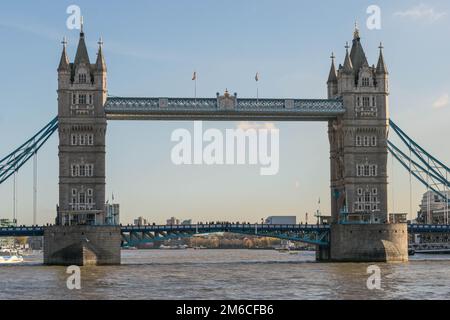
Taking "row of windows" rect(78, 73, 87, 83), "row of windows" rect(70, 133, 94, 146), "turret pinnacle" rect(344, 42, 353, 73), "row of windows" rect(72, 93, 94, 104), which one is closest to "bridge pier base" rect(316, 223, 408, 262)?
"turret pinnacle" rect(344, 42, 353, 73)

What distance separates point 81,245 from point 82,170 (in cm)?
1172

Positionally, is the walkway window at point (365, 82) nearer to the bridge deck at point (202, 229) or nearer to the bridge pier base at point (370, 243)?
the bridge pier base at point (370, 243)

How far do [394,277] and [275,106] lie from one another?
40.2 meters

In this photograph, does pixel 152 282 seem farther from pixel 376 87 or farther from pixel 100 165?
pixel 376 87

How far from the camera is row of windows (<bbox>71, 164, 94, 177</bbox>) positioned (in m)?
118

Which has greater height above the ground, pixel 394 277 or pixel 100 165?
pixel 100 165

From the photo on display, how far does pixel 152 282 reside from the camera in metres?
79.4

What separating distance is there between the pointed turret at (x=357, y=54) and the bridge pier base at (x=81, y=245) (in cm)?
4070

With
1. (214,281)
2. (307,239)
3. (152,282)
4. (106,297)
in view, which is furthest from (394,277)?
(307,239)

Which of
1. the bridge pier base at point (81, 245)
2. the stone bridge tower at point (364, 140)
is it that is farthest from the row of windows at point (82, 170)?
the stone bridge tower at point (364, 140)

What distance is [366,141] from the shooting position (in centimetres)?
12306

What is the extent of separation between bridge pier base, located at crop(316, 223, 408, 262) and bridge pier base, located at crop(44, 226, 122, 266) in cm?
2955

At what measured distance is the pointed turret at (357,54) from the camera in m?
125

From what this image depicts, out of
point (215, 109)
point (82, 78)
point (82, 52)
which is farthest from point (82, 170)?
point (215, 109)
